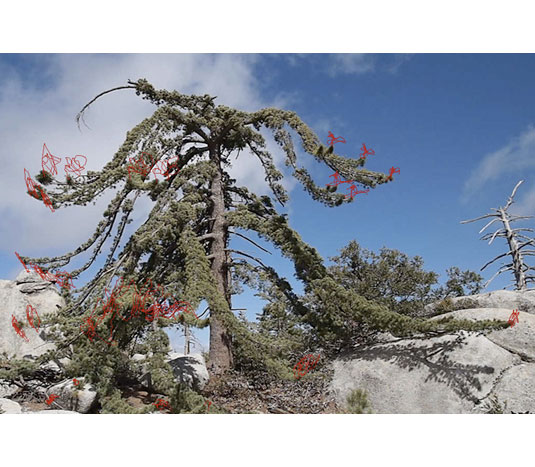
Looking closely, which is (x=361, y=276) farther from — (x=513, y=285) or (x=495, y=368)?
(x=495, y=368)

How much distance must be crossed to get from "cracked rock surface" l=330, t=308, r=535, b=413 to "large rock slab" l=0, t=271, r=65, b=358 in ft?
22.7

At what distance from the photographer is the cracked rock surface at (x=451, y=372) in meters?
6.73

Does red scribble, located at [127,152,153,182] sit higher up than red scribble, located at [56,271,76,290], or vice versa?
red scribble, located at [127,152,153,182]

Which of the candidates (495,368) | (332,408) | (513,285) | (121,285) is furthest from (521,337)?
(121,285)

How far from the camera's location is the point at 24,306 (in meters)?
8.85

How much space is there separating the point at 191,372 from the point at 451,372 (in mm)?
5539

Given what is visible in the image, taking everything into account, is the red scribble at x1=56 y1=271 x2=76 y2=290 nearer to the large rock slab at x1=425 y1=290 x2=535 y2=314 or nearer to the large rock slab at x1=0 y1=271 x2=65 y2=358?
the large rock slab at x1=0 y1=271 x2=65 y2=358

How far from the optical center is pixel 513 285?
39.6ft

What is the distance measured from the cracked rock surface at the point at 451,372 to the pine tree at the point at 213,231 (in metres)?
0.57

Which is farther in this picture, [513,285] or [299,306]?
[513,285]

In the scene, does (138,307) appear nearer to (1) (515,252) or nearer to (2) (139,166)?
(2) (139,166)

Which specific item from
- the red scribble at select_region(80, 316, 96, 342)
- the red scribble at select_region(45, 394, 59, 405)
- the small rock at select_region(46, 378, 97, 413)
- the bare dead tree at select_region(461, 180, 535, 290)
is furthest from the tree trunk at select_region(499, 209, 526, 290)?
the red scribble at select_region(45, 394, 59, 405)

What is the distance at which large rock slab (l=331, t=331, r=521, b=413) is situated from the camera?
689 centimetres

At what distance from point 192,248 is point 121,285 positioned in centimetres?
170
